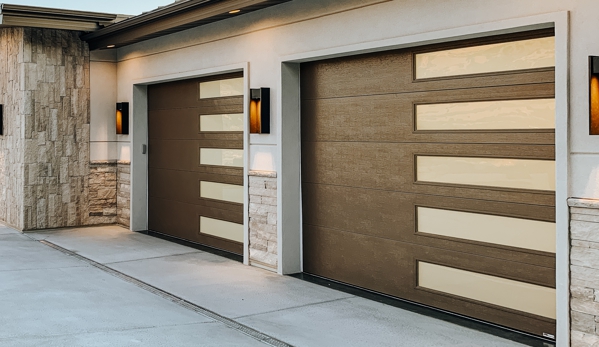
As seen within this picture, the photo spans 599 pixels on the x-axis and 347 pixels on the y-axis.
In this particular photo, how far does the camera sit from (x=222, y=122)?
28.4 ft

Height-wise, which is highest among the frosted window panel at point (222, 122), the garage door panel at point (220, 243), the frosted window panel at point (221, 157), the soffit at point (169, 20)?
the soffit at point (169, 20)

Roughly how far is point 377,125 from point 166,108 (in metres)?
4.62

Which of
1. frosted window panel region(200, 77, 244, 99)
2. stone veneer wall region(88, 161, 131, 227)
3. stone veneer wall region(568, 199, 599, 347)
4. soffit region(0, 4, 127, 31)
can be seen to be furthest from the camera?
stone veneer wall region(88, 161, 131, 227)

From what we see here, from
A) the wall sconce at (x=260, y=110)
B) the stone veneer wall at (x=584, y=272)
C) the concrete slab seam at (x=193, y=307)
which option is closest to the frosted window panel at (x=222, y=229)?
the wall sconce at (x=260, y=110)

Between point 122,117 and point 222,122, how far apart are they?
2.64 metres

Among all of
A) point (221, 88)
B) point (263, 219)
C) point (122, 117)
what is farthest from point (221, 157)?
point (122, 117)

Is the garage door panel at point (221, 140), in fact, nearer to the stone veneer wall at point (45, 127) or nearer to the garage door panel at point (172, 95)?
the garage door panel at point (172, 95)

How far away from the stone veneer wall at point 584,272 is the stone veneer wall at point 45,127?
828 cm

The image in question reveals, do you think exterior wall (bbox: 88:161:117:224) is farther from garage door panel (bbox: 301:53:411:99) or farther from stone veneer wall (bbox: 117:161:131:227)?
garage door panel (bbox: 301:53:411:99)

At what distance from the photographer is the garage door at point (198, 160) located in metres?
8.47

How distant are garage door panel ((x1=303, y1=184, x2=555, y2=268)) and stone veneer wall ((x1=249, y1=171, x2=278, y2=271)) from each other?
38cm

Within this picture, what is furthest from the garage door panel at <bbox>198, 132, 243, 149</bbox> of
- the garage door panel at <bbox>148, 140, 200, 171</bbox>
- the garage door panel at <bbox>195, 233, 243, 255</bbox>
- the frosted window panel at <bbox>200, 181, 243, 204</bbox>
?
the garage door panel at <bbox>195, 233, 243, 255</bbox>

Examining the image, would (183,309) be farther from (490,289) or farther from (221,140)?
(221,140)

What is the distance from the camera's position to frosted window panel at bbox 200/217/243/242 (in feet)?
27.6
